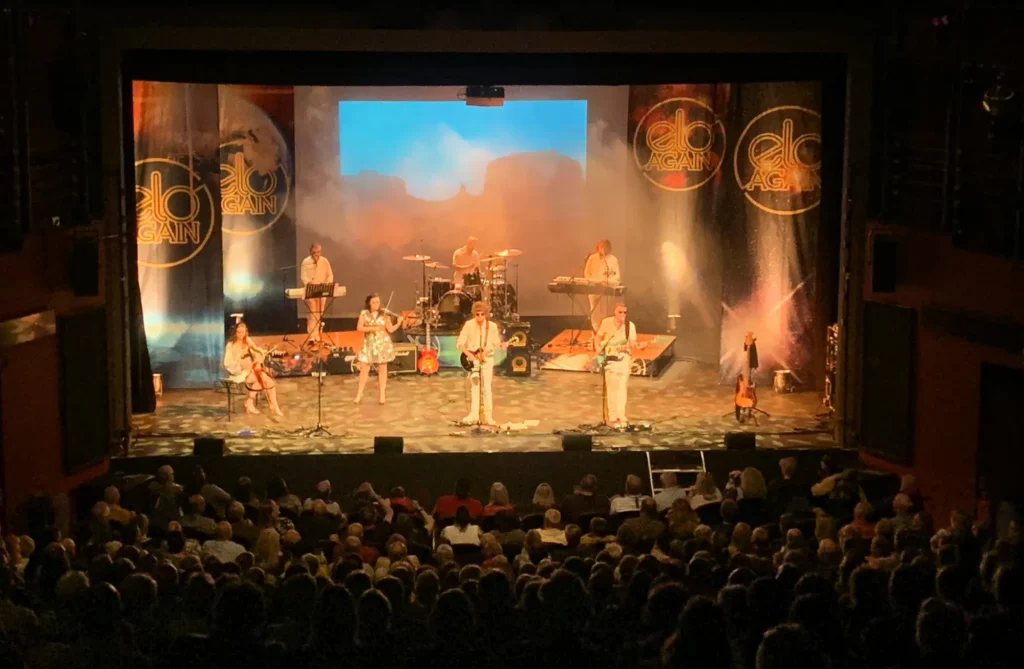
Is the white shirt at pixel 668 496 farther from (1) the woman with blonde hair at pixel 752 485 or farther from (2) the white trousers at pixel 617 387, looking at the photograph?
(2) the white trousers at pixel 617 387

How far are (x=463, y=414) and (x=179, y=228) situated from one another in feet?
13.1

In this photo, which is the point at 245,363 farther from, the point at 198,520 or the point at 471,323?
the point at 198,520

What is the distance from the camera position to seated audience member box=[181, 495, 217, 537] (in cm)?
921

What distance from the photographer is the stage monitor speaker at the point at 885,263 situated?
40.4 ft

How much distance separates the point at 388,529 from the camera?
888cm

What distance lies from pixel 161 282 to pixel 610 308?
17.7 ft

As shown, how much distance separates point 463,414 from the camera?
1369 centimetres

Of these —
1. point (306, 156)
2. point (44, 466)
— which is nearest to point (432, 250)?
point (306, 156)

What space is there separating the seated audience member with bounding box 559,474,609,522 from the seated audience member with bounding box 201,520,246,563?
8.33 feet

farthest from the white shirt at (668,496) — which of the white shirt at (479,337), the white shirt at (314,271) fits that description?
the white shirt at (314,271)

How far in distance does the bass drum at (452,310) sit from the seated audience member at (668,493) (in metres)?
4.52

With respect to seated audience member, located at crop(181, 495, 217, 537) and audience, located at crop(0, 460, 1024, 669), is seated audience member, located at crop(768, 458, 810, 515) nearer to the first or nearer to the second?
audience, located at crop(0, 460, 1024, 669)

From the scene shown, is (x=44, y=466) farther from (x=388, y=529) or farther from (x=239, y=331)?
(x=388, y=529)

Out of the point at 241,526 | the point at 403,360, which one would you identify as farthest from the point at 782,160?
the point at 241,526
